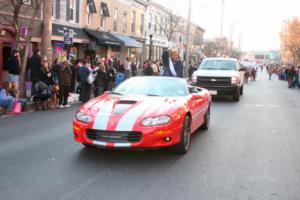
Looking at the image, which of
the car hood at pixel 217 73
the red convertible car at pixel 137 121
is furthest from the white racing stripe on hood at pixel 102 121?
the car hood at pixel 217 73

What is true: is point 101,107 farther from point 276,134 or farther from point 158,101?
point 276,134

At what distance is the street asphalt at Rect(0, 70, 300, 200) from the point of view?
5.42 metres

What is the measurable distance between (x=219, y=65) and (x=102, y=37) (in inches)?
431

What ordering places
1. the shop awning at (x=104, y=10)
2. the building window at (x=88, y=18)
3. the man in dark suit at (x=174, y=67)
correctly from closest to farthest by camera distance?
the man in dark suit at (x=174, y=67) → the building window at (x=88, y=18) → the shop awning at (x=104, y=10)

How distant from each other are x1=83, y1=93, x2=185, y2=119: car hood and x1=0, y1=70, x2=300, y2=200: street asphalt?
0.72 metres

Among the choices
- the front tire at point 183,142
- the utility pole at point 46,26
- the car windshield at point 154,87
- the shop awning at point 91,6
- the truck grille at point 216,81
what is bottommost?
the front tire at point 183,142

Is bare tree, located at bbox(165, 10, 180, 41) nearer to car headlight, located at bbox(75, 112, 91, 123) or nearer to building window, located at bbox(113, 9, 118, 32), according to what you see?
building window, located at bbox(113, 9, 118, 32)

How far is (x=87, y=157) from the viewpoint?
7164 mm

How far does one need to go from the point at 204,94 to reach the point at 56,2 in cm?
1572

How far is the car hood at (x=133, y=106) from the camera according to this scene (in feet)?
23.1

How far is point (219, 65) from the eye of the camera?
62.0ft

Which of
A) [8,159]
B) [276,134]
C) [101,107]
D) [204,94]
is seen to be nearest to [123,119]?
[101,107]

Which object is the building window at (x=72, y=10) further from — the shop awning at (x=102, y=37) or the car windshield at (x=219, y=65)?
the car windshield at (x=219, y=65)

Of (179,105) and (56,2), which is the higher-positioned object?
(56,2)
